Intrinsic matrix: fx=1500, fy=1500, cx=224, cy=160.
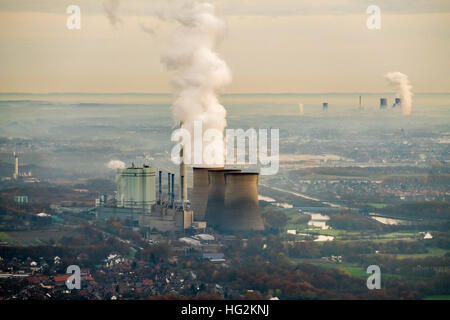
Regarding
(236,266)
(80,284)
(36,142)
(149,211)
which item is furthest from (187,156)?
(36,142)

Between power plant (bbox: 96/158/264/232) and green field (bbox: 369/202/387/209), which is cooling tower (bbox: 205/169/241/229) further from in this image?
green field (bbox: 369/202/387/209)

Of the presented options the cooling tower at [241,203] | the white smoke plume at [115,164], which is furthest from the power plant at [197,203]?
the white smoke plume at [115,164]

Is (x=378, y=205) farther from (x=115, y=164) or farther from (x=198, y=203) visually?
(x=115, y=164)

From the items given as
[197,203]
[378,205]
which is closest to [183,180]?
[197,203]

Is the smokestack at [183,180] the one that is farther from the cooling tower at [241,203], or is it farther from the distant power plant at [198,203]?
the cooling tower at [241,203]
